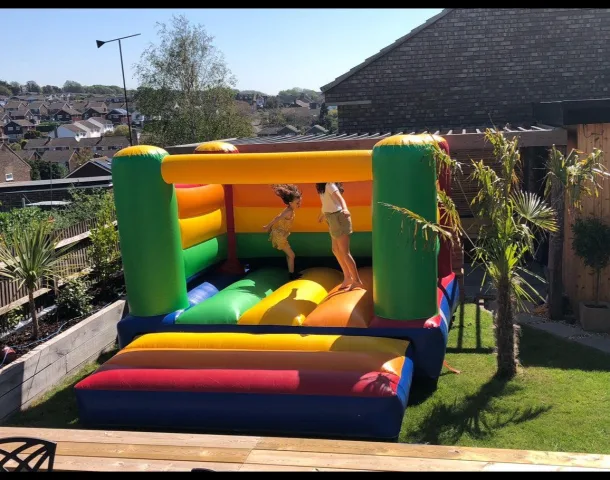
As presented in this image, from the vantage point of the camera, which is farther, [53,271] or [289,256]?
[289,256]

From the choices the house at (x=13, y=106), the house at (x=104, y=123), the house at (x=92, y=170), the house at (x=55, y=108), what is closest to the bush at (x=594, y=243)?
the house at (x=92, y=170)

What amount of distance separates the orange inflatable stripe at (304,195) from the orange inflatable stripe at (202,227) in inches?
14.7

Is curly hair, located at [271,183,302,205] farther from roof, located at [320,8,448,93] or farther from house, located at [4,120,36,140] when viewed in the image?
Result: house, located at [4,120,36,140]

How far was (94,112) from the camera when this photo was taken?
138125 mm

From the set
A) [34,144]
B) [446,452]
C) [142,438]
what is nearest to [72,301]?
[142,438]

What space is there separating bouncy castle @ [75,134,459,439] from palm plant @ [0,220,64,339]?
1162 mm

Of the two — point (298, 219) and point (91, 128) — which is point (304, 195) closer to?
point (298, 219)

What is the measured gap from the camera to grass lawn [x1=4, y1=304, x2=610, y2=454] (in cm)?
526

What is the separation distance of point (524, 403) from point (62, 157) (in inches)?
2549

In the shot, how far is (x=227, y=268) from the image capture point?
9.34 metres

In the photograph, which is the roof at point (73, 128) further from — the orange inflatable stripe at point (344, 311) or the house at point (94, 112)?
the orange inflatable stripe at point (344, 311)

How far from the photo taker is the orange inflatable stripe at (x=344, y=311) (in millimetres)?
6562

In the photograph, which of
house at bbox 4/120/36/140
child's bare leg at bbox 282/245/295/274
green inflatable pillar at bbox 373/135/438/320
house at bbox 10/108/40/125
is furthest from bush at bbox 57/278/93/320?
house at bbox 10/108/40/125

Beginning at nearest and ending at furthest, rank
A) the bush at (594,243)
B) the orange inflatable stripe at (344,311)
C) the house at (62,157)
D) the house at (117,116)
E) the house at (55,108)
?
the orange inflatable stripe at (344,311) < the bush at (594,243) < the house at (62,157) < the house at (117,116) < the house at (55,108)
